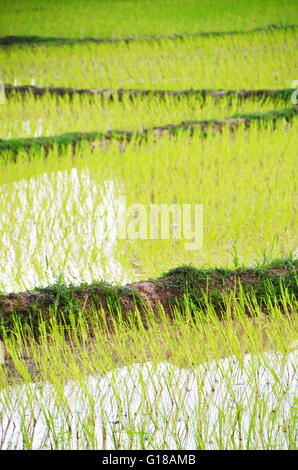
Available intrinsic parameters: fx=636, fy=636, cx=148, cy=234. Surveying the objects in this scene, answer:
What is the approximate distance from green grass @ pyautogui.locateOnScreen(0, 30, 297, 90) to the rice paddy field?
0.13 ft

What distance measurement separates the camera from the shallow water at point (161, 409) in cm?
159

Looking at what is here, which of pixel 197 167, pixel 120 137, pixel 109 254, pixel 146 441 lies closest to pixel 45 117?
pixel 120 137

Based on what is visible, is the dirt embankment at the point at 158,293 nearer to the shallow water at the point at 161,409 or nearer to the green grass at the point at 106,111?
the shallow water at the point at 161,409

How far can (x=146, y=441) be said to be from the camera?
1.59 m

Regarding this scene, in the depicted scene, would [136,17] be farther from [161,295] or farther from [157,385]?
[157,385]

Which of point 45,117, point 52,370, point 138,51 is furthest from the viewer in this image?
point 138,51

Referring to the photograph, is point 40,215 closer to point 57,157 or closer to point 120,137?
point 57,157

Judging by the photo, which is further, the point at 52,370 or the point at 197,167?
the point at 197,167

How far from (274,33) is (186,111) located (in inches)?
116

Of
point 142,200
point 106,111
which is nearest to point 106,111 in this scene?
point 106,111

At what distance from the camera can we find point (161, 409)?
172 centimetres

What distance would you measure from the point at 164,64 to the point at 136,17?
105 inches

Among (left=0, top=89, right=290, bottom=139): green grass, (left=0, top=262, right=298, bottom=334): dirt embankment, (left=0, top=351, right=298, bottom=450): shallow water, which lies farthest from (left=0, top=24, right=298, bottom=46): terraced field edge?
(left=0, top=351, right=298, bottom=450): shallow water
